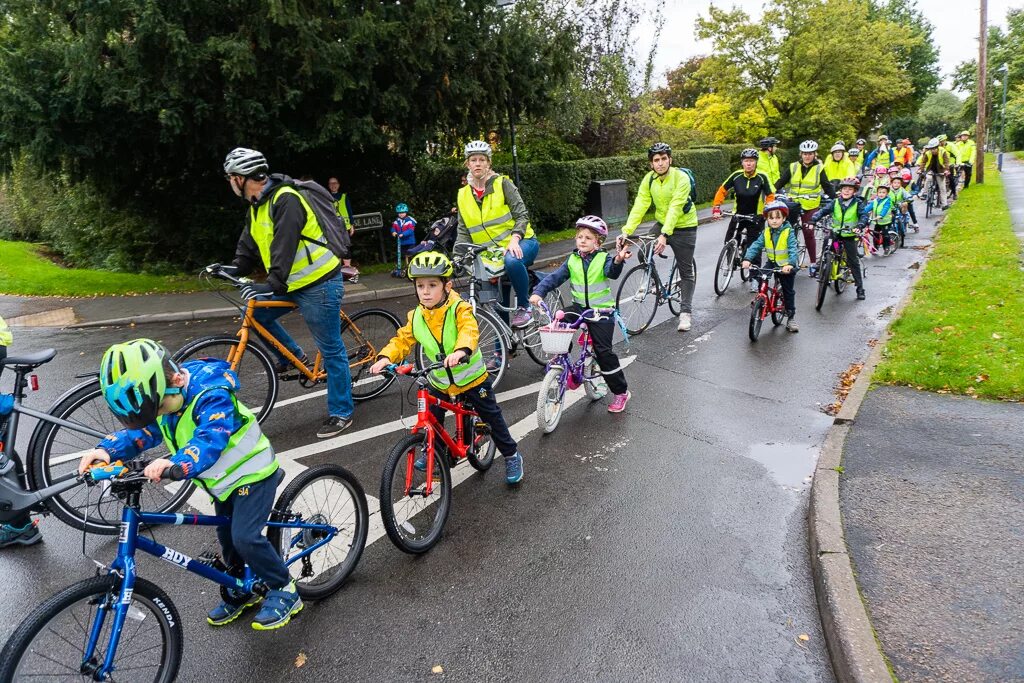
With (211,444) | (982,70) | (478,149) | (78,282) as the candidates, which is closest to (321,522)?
(211,444)

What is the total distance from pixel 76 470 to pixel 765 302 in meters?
7.28

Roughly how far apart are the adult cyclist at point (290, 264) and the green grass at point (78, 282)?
8018 mm

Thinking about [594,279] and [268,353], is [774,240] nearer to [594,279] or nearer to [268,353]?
[594,279]

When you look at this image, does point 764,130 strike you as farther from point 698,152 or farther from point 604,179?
point 604,179

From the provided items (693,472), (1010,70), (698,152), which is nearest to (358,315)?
(693,472)

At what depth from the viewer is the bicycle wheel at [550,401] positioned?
5.62 metres

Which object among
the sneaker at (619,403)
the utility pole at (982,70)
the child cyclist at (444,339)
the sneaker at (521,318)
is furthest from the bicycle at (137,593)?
the utility pole at (982,70)

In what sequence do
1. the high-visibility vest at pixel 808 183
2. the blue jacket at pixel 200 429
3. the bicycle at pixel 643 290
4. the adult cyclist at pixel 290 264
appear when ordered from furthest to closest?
the high-visibility vest at pixel 808 183
the bicycle at pixel 643 290
the adult cyclist at pixel 290 264
the blue jacket at pixel 200 429

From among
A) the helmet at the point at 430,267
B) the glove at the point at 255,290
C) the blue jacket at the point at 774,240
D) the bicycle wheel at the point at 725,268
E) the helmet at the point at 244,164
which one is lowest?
the bicycle wheel at the point at 725,268

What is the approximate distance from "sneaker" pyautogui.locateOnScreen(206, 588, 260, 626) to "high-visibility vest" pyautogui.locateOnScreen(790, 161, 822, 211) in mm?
10436

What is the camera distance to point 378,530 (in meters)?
4.38

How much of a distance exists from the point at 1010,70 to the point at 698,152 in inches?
2655

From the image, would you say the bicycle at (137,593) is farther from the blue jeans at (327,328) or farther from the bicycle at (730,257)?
the bicycle at (730,257)

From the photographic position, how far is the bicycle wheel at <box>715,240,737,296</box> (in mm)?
11000
